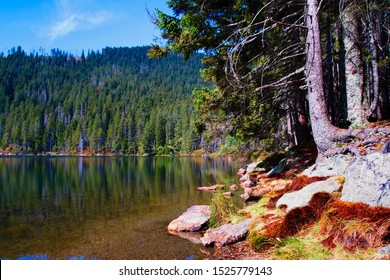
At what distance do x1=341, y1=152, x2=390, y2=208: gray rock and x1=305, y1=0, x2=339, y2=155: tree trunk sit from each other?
8.82 ft

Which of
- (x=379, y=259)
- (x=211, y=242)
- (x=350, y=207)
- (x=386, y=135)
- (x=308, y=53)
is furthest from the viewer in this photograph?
(x=308, y=53)

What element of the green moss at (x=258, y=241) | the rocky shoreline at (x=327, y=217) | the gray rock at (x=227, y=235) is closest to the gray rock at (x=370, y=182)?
the rocky shoreline at (x=327, y=217)

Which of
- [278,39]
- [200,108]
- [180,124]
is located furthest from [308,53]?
[180,124]

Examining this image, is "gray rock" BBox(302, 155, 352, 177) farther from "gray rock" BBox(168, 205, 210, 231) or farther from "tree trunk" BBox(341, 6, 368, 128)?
"gray rock" BBox(168, 205, 210, 231)

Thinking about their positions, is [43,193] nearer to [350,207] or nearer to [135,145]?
[350,207]

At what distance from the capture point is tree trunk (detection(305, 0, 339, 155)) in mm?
8648

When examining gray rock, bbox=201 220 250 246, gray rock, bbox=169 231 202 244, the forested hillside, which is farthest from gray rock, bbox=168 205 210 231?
the forested hillside

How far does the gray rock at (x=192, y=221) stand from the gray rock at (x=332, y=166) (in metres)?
3.59

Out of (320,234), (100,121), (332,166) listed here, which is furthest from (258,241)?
(100,121)

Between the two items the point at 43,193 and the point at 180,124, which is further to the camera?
the point at 180,124

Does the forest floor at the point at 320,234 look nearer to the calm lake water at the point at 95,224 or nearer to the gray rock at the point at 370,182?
the gray rock at the point at 370,182

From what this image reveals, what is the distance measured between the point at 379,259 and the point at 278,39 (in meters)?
8.77

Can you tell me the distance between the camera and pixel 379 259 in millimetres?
4141

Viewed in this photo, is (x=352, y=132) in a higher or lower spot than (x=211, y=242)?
higher
